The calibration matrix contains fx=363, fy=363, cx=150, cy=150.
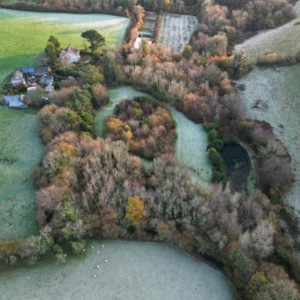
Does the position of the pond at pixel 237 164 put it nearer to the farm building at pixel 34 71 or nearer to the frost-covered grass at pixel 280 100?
the frost-covered grass at pixel 280 100

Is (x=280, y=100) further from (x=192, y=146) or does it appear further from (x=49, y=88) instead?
(x=49, y=88)

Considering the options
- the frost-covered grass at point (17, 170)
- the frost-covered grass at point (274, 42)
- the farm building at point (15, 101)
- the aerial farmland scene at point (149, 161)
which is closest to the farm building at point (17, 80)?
the aerial farmland scene at point (149, 161)

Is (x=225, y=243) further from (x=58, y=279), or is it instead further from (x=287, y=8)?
(x=287, y=8)

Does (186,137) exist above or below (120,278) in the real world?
above

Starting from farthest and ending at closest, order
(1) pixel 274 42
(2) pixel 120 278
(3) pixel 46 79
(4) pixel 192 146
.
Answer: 1. (1) pixel 274 42
2. (3) pixel 46 79
3. (4) pixel 192 146
4. (2) pixel 120 278

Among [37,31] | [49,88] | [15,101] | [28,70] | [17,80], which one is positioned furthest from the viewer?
[37,31]

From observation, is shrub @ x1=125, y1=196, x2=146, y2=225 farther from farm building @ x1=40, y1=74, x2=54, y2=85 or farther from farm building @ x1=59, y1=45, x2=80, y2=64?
farm building @ x1=59, y1=45, x2=80, y2=64

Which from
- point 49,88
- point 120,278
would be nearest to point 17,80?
point 49,88
